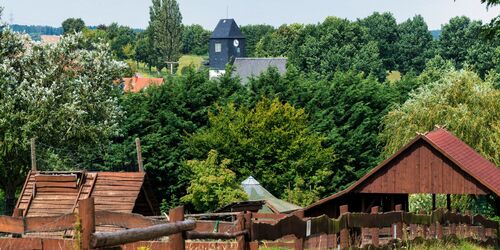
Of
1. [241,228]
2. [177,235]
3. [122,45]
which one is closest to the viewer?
[177,235]

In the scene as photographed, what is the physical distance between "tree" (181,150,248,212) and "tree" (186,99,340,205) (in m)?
3.45

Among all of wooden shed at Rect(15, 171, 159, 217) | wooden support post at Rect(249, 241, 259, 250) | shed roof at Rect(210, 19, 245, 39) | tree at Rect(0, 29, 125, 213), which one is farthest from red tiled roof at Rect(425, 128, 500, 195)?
shed roof at Rect(210, 19, 245, 39)

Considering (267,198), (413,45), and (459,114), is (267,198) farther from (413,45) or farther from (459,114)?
(413,45)

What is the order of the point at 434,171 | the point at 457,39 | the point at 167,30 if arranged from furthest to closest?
1. the point at 167,30
2. the point at 457,39
3. the point at 434,171

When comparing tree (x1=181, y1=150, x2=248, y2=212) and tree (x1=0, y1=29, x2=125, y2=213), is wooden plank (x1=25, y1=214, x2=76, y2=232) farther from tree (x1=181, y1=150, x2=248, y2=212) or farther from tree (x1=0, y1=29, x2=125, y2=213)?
tree (x1=181, y1=150, x2=248, y2=212)

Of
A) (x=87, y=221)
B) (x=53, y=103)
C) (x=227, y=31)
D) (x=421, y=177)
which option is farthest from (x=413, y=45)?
(x=87, y=221)

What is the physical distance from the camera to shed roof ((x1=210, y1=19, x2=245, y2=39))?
158 metres

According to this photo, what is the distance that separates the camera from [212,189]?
152ft

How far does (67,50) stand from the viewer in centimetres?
4572

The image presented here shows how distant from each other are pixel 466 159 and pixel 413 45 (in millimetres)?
100649

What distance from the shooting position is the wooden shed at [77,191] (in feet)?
108

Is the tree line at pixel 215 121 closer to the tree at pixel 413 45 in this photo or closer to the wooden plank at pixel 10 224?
the wooden plank at pixel 10 224

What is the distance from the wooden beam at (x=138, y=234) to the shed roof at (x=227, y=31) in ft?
484

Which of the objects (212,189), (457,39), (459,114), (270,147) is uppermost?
(457,39)
